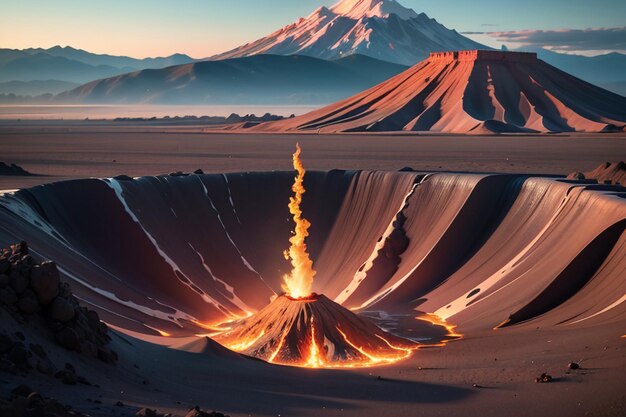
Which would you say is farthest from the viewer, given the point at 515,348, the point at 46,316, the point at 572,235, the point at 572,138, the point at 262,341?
the point at 572,138

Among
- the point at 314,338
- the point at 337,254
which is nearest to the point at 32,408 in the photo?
the point at 314,338

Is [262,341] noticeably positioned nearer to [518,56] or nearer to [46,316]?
[46,316]

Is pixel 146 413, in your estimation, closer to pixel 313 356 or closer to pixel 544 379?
pixel 544 379

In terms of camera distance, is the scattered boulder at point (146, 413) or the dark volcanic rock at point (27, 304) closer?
the scattered boulder at point (146, 413)

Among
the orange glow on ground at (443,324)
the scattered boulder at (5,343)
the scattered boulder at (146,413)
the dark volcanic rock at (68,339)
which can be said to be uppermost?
the orange glow on ground at (443,324)

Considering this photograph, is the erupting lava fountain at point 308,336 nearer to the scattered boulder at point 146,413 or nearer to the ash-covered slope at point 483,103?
the scattered boulder at point 146,413

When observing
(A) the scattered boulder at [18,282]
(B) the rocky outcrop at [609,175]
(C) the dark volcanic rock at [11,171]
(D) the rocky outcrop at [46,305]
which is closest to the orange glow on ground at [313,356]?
(D) the rocky outcrop at [46,305]

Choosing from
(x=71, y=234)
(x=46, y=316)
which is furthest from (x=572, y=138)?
(x=46, y=316)
